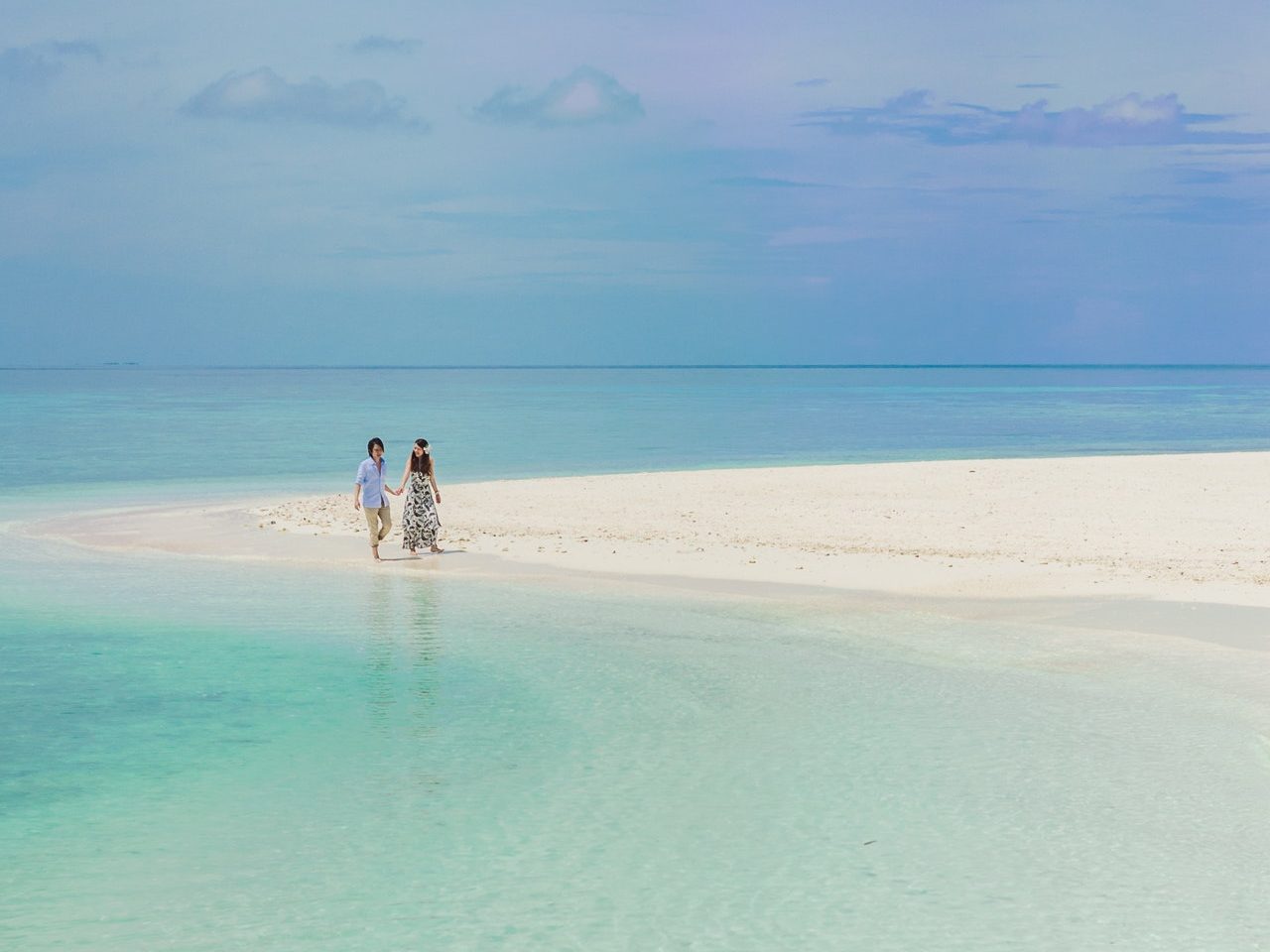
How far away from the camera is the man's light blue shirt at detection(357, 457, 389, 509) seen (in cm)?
2108

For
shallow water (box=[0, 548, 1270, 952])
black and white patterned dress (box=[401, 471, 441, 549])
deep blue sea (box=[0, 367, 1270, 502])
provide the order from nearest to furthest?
shallow water (box=[0, 548, 1270, 952]) < black and white patterned dress (box=[401, 471, 441, 549]) < deep blue sea (box=[0, 367, 1270, 502])

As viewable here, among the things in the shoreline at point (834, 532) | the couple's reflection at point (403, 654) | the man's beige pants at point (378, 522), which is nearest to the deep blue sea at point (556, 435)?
the shoreline at point (834, 532)

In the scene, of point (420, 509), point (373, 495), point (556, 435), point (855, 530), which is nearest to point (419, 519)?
point (420, 509)

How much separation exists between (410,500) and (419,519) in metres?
0.36

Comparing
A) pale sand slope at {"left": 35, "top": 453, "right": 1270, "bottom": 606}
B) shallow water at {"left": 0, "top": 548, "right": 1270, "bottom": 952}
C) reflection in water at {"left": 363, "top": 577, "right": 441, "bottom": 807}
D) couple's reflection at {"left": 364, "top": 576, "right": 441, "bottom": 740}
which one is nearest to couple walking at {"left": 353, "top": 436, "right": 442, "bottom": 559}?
pale sand slope at {"left": 35, "top": 453, "right": 1270, "bottom": 606}

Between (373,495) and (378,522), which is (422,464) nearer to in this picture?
(373,495)

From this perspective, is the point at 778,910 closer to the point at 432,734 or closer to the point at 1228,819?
the point at 1228,819

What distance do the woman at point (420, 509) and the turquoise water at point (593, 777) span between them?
267 centimetres

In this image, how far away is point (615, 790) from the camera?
994 cm

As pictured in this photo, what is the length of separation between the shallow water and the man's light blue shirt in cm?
536

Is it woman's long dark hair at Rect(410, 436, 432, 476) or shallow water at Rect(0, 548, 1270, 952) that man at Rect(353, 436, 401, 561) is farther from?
shallow water at Rect(0, 548, 1270, 952)

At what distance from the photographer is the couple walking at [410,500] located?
69.2 feet

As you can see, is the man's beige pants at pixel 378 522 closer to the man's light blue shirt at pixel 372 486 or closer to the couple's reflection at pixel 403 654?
the man's light blue shirt at pixel 372 486

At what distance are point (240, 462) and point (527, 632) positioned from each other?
32368 millimetres
